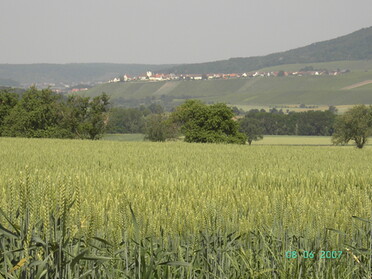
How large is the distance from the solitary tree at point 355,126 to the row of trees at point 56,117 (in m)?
41.7

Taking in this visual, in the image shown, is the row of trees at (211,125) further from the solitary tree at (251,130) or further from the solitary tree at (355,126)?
the solitary tree at (251,130)

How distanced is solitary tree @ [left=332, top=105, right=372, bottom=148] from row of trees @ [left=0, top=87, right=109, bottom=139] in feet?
137

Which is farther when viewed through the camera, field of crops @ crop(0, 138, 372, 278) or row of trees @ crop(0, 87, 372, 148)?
row of trees @ crop(0, 87, 372, 148)

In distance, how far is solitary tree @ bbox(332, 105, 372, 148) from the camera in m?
85.0

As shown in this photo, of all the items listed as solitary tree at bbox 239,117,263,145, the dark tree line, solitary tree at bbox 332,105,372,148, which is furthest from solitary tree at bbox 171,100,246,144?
the dark tree line

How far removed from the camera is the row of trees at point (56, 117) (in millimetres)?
72812

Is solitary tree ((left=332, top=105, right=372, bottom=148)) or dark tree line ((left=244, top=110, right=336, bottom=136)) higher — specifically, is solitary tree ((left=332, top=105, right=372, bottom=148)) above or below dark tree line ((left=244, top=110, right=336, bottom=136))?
above

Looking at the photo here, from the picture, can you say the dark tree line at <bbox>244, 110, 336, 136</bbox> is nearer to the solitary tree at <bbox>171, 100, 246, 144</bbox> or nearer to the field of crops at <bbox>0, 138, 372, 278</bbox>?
the solitary tree at <bbox>171, 100, 246, 144</bbox>

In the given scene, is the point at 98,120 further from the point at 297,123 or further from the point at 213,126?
the point at 297,123

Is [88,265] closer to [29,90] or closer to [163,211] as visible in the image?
[163,211]

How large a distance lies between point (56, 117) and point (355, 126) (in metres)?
50.7

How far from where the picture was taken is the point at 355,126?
279ft

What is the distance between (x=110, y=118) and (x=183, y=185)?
2628 inches

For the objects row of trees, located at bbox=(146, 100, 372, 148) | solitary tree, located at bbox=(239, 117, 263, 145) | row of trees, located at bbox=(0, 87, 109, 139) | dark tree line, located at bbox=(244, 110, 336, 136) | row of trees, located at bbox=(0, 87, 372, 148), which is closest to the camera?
row of trees, located at bbox=(146, 100, 372, 148)
